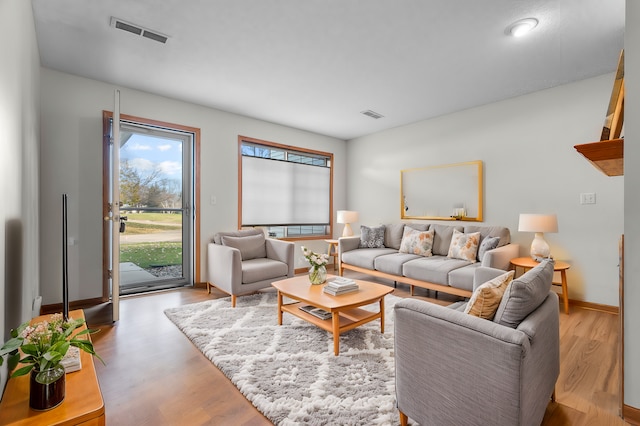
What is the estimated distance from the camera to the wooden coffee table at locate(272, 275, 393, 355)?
2.30 m

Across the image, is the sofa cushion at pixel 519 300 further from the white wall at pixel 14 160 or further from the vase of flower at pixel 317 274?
the white wall at pixel 14 160

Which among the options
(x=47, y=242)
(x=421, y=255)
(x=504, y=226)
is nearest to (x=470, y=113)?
(x=504, y=226)

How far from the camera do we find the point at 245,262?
3902mm

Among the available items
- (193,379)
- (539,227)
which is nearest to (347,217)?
(539,227)

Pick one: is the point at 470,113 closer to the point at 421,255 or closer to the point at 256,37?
the point at 421,255

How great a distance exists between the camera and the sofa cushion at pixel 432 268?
3.48 metres

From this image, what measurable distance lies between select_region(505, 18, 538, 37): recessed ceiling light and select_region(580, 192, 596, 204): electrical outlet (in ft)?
6.45

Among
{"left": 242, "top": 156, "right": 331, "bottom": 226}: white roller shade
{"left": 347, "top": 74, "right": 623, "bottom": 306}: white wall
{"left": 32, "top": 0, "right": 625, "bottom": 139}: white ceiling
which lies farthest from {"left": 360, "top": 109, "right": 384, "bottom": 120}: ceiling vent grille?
{"left": 242, "top": 156, "right": 331, "bottom": 226}: white roller shade

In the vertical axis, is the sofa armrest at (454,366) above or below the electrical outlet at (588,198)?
below

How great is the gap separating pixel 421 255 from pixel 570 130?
2.24 metres

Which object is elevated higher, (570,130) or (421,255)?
(570,130)

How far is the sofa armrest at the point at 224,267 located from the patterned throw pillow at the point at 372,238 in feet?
7.20

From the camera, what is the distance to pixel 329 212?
19.5ft

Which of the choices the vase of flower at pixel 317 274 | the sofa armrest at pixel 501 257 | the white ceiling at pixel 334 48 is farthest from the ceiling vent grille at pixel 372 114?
the vase of flower at pixel 317 274
